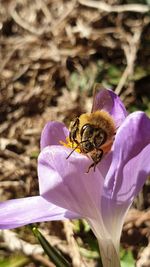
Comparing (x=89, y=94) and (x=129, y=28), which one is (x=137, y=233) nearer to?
(x=89, y=94)

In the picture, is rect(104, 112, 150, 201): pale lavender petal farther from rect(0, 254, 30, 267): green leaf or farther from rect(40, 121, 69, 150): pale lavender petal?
rect(0, 254, 30, 267): green leaf

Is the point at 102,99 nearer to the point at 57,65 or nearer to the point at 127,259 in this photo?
the point at 127,259

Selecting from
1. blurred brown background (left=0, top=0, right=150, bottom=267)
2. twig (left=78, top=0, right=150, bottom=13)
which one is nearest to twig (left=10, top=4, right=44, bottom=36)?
blurred brown background (left=0, top=0, right=150, bottom=267)

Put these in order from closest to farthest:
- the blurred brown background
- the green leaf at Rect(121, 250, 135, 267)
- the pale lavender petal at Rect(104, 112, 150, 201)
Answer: the pale lavender petal at Rect(104, 112, 150, 201)
the green leaf at Rect(121, 250, 135, 267)
the blurred brown background

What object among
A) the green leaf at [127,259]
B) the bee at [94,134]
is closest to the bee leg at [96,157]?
the bee at [94,134]

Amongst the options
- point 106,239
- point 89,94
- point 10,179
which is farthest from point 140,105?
point 106,239
